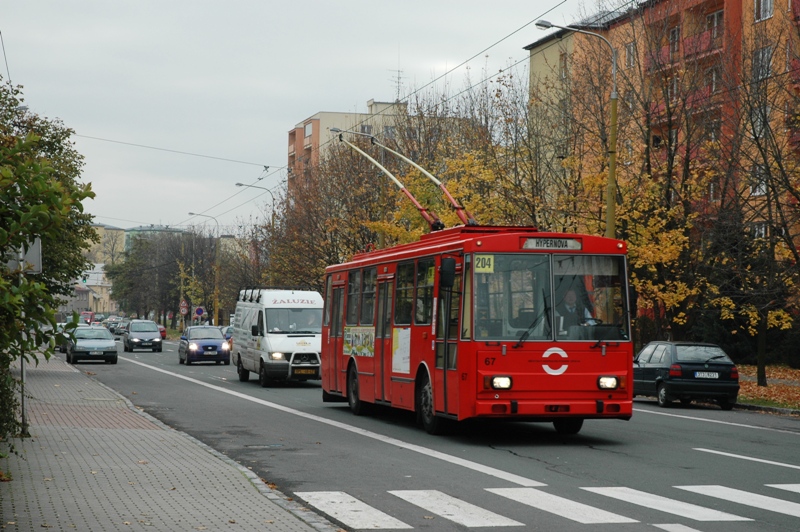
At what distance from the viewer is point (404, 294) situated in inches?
703

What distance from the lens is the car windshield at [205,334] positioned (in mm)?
46625

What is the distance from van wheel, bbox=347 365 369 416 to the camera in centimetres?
2055

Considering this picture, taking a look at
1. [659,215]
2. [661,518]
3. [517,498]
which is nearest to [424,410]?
[517,498]

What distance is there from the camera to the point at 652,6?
34.1 m

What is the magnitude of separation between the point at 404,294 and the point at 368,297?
2356 mm

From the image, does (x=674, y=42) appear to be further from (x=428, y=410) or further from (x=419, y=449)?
(x=419, y=449)

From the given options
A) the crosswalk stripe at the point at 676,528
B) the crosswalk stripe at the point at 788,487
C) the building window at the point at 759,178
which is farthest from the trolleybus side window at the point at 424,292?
the building window at the point at 759,178

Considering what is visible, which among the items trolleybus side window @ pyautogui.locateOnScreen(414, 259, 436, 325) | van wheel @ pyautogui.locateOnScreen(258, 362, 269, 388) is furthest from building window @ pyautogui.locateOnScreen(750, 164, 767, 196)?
van wheel @ pyautogui.locateOnScreen(258, 362, 269, 388)

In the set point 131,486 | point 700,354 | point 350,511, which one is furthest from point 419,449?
point 700,354

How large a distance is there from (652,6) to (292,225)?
79.4 feet

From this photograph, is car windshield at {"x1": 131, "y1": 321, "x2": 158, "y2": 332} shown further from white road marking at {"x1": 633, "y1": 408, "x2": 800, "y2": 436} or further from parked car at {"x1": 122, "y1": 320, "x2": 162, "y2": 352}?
white road marking at {"x1": 633, "y1": 408, "x2": 800, "y2": 436}

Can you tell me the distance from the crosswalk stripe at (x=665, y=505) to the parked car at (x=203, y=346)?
36.1 m

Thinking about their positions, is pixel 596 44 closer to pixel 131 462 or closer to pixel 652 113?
pixel 652 113

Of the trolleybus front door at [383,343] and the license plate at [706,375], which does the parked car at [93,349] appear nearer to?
the license plate at [706,375]
